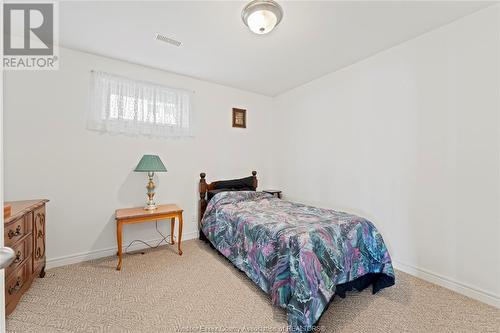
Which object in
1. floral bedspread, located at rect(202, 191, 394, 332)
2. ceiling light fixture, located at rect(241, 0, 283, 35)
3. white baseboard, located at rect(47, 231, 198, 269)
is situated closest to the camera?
floral bedspread, located at rect(202, 191, 394, 332)

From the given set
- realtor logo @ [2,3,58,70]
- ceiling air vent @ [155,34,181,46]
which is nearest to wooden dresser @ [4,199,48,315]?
realtor logo @ [2,3,58,70]

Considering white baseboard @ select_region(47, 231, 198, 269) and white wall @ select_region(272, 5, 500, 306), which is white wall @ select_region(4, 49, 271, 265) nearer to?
white baseboard @ select_region(47, 231, 198, 269)

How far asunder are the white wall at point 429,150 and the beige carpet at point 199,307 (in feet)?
1.29

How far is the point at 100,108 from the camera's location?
2861 mm

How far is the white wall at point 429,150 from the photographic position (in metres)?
2.03

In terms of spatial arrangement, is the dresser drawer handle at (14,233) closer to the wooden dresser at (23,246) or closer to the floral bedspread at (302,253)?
the wooden dresser at (23,246)

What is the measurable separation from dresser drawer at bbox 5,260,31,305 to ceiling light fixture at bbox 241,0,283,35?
2781 millimetres

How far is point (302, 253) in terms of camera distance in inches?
68.1

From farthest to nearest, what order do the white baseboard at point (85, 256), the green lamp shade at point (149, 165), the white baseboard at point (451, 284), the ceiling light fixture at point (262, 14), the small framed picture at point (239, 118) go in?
the small framed picture at point (239, 118) < the green lamp shade at point (149, 165) < the white baseboard at point (85, 256) < the white baseboard at point (451, 284) < the ceiling light fixture at point (262, 14)

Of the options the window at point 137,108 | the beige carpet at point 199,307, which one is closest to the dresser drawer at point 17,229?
the beige carpet at point 199,307

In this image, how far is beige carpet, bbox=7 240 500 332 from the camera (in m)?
1.72

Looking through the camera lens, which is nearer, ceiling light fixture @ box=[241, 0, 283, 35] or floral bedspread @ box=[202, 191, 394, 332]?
floral bedspread @ box=[202, 191, 394, 332]

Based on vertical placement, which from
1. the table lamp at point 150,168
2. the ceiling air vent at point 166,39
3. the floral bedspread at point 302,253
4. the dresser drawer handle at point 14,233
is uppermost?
the ceiling air vent at point 166,39

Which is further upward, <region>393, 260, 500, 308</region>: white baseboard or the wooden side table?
the wooden side table
